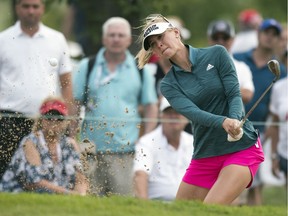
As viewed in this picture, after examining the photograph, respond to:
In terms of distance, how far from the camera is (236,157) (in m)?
9.80

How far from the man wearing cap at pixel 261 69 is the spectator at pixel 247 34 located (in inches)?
96.1

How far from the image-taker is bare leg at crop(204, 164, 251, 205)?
9.66 meters

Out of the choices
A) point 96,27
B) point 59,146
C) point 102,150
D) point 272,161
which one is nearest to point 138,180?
point 102,150

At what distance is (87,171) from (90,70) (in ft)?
5.76

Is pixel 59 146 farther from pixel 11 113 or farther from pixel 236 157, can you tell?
pixel 236 157

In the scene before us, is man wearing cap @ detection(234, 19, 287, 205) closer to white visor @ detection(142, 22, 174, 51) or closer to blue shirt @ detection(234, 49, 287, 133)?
blue shirt @ detection(234, 49, 287, 133)

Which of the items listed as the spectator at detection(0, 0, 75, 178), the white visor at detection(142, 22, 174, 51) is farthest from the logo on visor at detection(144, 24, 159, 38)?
the spectator at detection(0, 0, 75, 178)

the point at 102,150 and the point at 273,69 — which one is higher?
the point at 273,69

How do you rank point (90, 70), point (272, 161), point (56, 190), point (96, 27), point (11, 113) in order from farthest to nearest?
point (96, 27) < point (272, 161) < point (90, 70) < point (11, 113) < point (56, 190)

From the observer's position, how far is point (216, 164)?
9.95 metres

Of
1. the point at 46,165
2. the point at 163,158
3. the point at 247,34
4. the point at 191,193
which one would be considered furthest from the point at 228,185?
the point at 247,34

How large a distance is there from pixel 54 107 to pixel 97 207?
324 centimetres

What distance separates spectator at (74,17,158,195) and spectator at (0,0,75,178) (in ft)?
1.13

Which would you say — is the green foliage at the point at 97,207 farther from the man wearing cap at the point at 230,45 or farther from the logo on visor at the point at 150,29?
the man wearing cap at the point at 230,45
